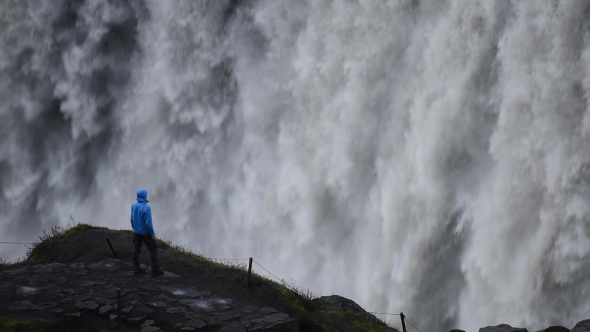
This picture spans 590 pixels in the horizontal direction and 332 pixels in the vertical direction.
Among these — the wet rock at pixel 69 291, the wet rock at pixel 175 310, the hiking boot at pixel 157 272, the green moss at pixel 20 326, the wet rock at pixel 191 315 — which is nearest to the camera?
the green moss at pixel 20 326

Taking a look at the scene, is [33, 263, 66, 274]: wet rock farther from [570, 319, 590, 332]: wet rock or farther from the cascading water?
the cascading water

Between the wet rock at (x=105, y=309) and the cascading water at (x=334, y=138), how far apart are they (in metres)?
13.0

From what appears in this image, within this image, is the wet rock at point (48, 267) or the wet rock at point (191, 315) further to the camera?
the wet rock at point (48, 267)

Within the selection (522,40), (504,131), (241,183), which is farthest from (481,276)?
(241,183)

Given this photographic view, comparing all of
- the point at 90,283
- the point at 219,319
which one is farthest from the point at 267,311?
the point at 90,283

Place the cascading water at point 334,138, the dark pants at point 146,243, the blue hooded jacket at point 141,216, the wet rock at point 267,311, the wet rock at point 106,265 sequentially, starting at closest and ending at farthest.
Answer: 1. the wet rock at point 267,311
2. the blue hooded jacket at point 141,216
3. the dark pants at point 146,243
4. the wet rock at point 106,265
5. the cascading water at point 334,138

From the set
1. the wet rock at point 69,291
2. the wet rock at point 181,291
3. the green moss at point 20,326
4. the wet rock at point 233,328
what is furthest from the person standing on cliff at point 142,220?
the green moss at point 20,326

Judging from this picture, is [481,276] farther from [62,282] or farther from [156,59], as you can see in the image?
[156,59]

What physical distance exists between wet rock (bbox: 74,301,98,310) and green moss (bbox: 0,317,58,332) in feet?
3.21

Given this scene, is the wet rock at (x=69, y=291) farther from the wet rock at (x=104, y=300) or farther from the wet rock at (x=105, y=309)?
the wet rock at (x=105, y=309)

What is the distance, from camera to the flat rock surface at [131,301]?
34.3 ft

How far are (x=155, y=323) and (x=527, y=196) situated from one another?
1374cm

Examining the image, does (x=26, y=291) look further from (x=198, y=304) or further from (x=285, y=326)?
(x=285, y=326)

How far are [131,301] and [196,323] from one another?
1.47 m
